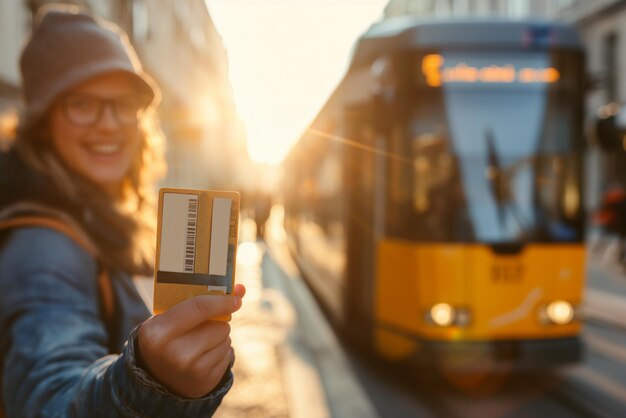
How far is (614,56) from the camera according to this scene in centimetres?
2745

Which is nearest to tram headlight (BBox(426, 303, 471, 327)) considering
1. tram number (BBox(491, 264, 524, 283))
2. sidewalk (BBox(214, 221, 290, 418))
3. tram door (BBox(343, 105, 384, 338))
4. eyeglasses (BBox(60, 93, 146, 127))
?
tram number (BBox(491, 264, 524, 283))

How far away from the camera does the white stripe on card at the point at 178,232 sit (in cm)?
100

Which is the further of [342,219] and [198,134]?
[198,134]

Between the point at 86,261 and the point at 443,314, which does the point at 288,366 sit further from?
the point at 86,261

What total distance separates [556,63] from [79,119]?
4.79 meters

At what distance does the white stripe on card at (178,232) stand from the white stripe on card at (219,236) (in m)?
0.03

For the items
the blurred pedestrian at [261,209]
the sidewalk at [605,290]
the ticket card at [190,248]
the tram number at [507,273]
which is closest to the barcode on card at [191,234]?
the ticket card at [190,248]

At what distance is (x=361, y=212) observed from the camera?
6.67 meters

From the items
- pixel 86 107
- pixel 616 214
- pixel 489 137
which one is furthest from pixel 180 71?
pixel 86 107

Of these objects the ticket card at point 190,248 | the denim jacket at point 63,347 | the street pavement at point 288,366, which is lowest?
the street pavement at point 288,366

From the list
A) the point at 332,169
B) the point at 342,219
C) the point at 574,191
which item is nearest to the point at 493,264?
the point at 574,191

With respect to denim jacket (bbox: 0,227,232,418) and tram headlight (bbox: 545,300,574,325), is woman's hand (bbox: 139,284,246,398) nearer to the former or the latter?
denim jacket (bbox: 0,227,232,418)

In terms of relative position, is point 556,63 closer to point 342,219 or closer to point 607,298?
point 342,219

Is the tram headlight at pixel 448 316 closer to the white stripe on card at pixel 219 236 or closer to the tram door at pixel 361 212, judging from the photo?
the tram door at pixel 361 212
